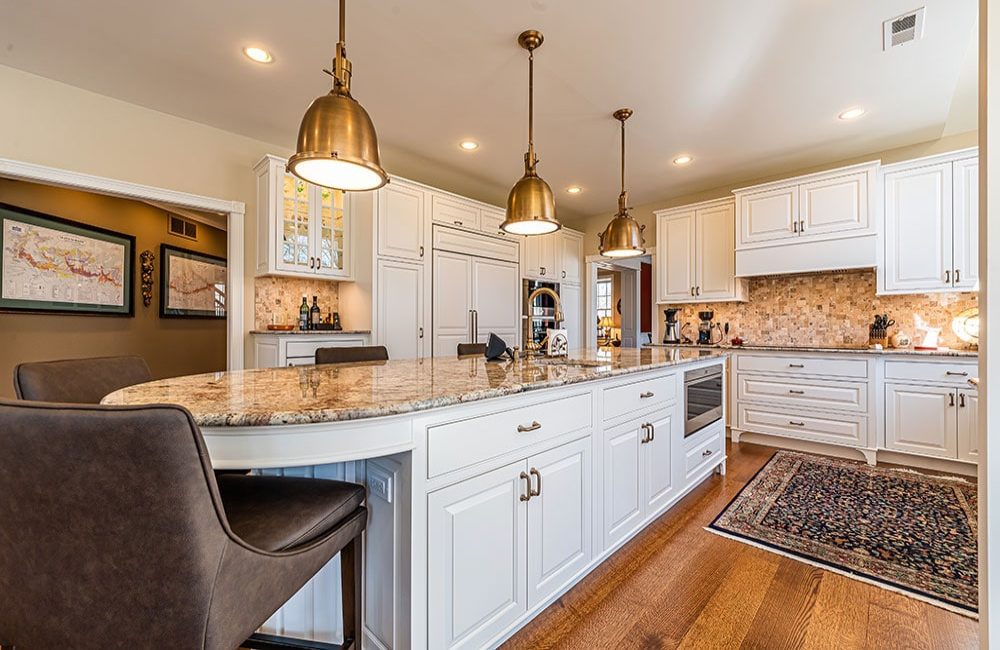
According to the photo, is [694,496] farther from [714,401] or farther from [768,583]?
[768,583]

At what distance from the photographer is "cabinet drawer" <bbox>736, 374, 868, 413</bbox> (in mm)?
3387

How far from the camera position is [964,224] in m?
3.19

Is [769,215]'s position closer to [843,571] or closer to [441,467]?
[843,571]

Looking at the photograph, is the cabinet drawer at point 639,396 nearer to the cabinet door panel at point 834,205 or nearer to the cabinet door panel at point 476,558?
the cabinet door panel at point 476,558

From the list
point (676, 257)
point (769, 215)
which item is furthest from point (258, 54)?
point (769, 215)

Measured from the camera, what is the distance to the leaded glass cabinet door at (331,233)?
3607mm

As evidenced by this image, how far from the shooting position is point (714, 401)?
9.73ft

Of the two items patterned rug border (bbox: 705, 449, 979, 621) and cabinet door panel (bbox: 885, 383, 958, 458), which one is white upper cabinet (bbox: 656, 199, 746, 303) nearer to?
cabinet door panel (bbox: 885, 383, 958, 458)

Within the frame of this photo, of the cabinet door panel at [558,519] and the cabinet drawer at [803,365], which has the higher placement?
the cabinet drawer at [803,365]

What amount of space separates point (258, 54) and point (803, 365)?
4.61 m

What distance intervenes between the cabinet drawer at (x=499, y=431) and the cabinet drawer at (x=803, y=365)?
2.91 meters

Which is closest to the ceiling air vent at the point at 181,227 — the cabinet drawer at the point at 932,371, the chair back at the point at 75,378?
the chair back at the point at 75,378

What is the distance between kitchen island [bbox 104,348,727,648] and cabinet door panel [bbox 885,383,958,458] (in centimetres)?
287

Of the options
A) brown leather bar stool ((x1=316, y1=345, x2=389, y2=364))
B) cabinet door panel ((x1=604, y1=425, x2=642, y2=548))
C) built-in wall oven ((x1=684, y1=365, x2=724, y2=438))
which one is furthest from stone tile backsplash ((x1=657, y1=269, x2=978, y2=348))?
brown leather bar stool ((x1=316, y1=345, x2=389, y2=364))
